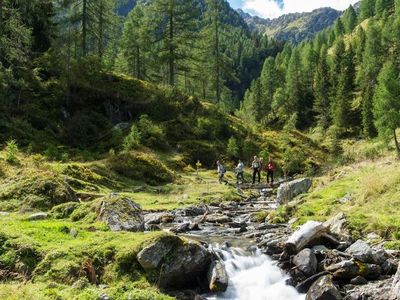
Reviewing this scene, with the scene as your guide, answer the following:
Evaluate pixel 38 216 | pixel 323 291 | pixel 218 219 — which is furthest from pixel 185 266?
pixel 218 219

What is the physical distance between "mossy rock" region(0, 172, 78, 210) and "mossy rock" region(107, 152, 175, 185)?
13129 mm

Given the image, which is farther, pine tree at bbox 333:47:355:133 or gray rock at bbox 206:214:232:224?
pine tree at bbox 333:47:355:133

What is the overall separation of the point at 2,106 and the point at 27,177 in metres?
21.2

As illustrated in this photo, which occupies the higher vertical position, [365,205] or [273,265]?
[365,205]

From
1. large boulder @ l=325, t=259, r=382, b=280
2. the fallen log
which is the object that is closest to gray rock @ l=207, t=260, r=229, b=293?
the fallen log

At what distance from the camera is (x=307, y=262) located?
12.2 m

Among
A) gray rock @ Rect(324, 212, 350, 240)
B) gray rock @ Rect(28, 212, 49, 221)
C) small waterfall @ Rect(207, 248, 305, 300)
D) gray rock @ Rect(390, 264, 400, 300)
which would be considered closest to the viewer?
gray rock @ Rect(390, 264, 400, 300)

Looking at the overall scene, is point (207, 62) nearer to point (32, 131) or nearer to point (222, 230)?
point (32, 131)

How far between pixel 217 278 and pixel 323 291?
264 centimetres

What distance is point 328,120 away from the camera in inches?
3740

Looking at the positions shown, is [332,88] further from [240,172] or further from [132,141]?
[132,141]

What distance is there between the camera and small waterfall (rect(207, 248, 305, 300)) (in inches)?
459

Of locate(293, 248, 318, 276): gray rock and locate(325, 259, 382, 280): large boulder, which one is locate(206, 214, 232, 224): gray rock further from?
locate(325, 259, 382, 280): large boulder

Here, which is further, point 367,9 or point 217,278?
point 367,9
